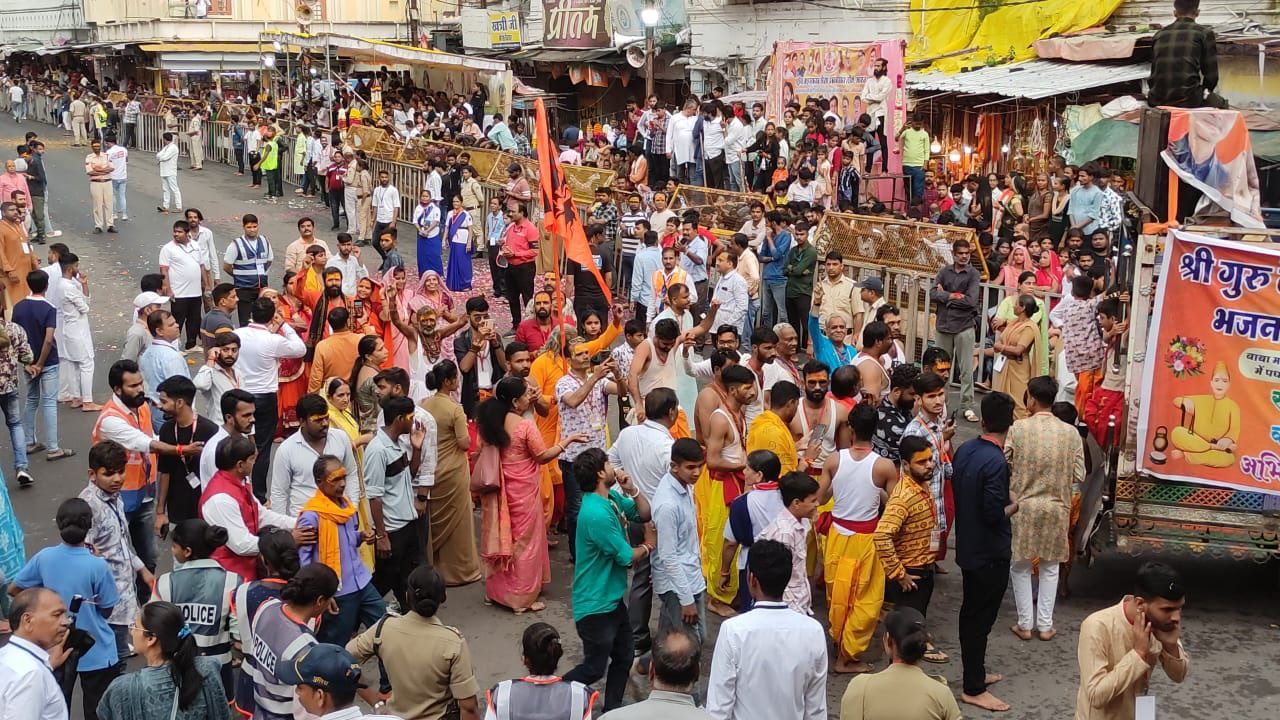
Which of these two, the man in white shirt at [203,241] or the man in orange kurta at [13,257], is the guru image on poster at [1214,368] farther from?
the man in orange kurta at [13,257]

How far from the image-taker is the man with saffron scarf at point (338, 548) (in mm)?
6914

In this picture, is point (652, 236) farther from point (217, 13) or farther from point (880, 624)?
point (217, 13)

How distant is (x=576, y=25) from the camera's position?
109 feet

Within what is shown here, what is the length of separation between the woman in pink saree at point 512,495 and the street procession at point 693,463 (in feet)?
0.08

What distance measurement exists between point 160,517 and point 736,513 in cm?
375

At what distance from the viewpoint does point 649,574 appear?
7371 millimetres

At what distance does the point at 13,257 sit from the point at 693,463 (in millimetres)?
10622

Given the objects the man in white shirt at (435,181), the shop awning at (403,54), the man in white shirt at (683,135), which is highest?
the shop awning at (403,54)

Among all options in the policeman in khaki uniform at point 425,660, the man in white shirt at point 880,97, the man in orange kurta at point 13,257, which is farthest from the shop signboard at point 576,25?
the policeman in khaki uniform at point 425,660

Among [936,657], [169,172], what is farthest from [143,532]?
[169,172]

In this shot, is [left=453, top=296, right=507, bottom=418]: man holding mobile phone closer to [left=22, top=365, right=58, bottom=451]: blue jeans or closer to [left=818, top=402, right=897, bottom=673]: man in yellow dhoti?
[left=818, top=402, right=897, bottom=673]: man in yellow dhoti

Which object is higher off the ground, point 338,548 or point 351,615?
point 338,548

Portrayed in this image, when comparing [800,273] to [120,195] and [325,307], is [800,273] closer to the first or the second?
[325,307]

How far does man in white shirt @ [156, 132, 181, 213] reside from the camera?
23469 millimetres
